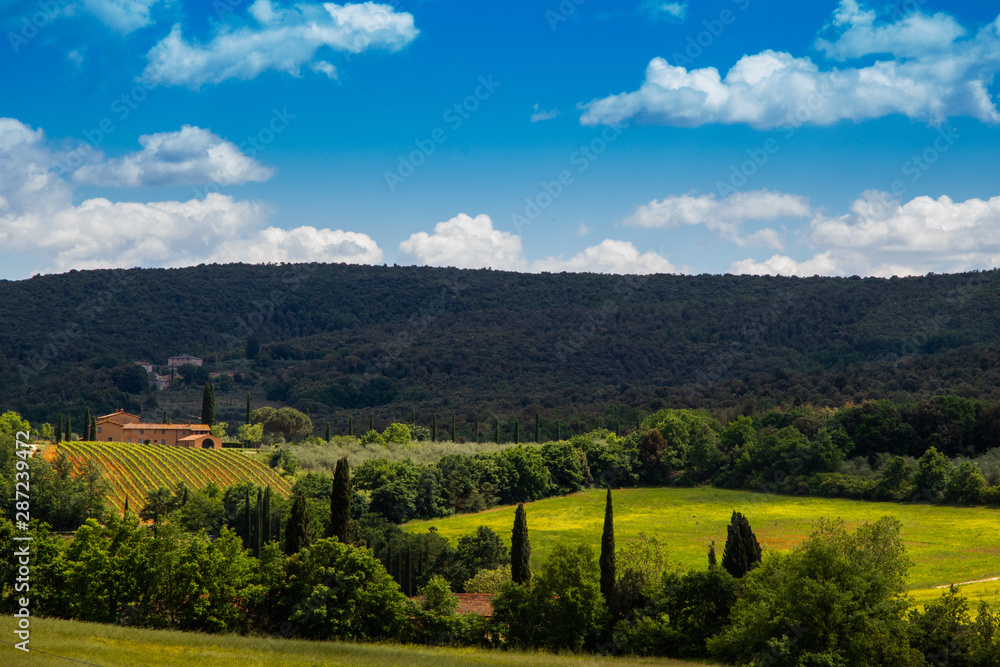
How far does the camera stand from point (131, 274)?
7525 inches

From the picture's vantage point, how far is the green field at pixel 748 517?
5725 centimetres

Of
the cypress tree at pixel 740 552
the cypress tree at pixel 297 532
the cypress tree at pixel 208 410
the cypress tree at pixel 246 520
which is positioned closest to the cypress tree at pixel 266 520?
the cypress tree at pixel 246 520

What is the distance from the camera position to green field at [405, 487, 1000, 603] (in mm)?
57250

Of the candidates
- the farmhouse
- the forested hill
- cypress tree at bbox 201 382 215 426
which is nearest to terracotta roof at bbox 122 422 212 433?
the farmhouse

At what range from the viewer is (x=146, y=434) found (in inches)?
3541

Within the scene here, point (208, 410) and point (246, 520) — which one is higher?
point (208, 410)

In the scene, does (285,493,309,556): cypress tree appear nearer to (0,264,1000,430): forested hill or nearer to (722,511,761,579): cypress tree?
(722,511,761,579): cypress tree

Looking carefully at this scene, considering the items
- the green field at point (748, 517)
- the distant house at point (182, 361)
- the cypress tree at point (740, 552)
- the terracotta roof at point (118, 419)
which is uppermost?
the distant house at point (182, 361)

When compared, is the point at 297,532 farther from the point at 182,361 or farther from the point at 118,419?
the point at 182,361

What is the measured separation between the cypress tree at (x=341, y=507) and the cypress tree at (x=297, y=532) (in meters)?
1.70

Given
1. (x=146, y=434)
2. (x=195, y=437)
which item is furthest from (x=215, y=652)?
(x=146, y=434)

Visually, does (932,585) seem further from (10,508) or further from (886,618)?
(10,508)

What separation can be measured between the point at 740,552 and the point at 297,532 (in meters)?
19.8

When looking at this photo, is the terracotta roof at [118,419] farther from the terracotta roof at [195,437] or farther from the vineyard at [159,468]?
the vineyard at [159,468]
